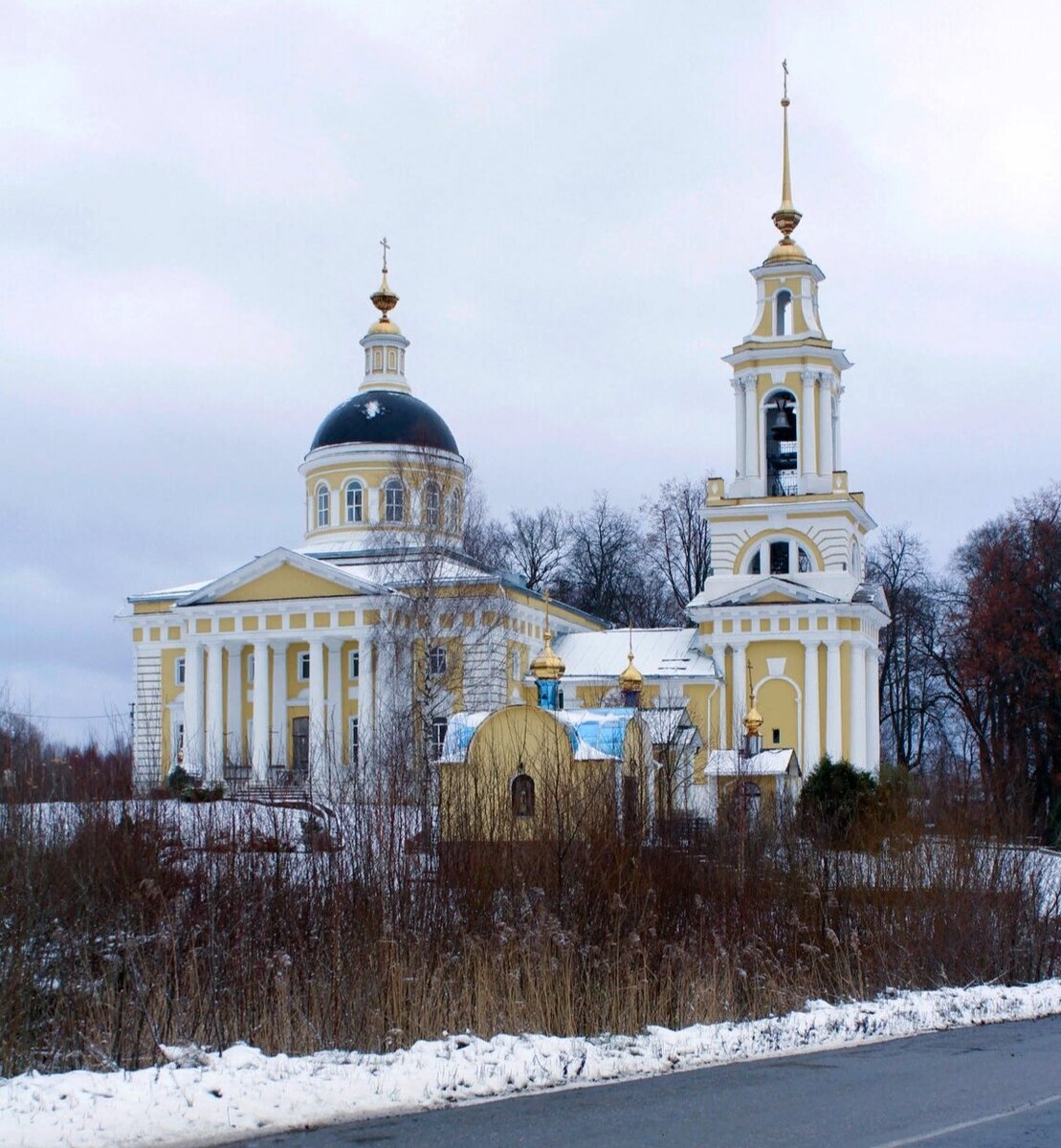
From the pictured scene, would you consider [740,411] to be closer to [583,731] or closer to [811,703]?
[811,703]

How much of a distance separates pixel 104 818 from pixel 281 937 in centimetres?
176

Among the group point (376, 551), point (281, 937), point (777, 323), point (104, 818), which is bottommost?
point (281, 937)

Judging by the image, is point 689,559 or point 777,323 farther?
point 689,559

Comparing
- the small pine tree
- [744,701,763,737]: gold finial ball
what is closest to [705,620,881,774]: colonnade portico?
[744,701,763,737]: gold finial ball

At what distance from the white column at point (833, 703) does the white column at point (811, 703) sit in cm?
25

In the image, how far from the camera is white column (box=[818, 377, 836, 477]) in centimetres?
4116

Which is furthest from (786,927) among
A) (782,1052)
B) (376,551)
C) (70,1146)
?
(376,551)

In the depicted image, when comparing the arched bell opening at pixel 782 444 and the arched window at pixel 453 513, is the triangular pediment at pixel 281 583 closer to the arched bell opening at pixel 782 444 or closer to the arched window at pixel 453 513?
the arched window at pixel 453 513

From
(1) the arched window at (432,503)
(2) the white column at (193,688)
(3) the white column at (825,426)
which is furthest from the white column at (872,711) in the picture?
(2) the white column at (193,688)

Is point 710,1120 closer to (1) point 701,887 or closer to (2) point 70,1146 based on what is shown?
(2) point 70,1146

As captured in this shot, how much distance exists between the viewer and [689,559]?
2293 inches

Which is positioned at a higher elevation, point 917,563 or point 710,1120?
point 917,563

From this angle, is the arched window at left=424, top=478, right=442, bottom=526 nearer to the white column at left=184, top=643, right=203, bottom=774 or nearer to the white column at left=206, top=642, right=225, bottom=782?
the white column at left=206, top=642, right=225, bottom=782

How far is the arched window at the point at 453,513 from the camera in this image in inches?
1522
